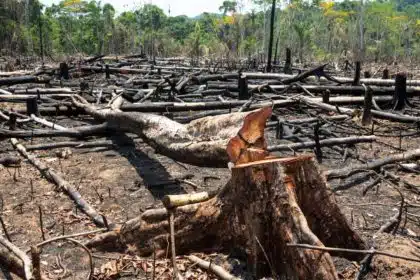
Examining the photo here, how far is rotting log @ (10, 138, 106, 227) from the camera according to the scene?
441 cm

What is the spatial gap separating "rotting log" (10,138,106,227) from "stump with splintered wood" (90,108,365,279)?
2.49 ft

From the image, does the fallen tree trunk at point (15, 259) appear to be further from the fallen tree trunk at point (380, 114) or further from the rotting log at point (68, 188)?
the fallen tree trunk at point (380, 114)

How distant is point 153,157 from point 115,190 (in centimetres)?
160

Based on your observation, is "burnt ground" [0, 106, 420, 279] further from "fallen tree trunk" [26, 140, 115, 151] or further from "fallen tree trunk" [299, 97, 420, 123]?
"fallen tree trunk" [299, 97, 420, 123]

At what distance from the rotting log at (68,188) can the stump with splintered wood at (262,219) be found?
76 centimetres

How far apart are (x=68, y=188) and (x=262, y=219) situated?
2874mm

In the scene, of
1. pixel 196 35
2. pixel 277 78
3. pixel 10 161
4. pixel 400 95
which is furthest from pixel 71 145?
pixel 196 35

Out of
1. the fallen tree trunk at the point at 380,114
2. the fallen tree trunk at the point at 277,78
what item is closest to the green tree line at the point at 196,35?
the fallen tree trunk at the point at 277,78

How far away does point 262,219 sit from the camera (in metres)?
3.05

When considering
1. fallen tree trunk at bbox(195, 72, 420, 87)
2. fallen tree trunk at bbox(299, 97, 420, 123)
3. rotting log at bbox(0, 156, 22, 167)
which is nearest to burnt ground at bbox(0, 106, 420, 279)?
rotting log at bbox(0, 156, 22, 167)

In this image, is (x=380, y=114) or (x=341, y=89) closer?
(x=380, y=114)

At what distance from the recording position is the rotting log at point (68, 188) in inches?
174

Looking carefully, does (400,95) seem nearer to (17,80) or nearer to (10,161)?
(10,161)

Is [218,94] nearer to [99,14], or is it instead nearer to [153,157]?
[153,157]
